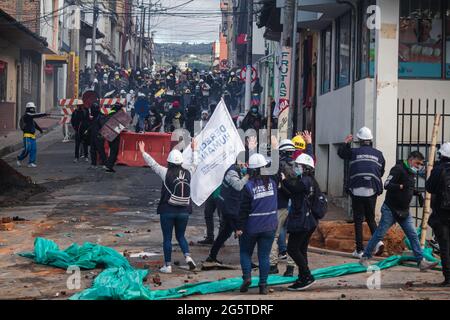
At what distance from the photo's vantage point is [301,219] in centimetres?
1060

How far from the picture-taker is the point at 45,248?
483 inches

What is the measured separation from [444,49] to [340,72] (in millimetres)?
3436

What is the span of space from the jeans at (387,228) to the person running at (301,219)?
1.75m

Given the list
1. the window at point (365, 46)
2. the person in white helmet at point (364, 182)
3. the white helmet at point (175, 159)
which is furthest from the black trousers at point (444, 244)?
the window at point (365, 46)

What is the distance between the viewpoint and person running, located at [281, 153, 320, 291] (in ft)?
34.7

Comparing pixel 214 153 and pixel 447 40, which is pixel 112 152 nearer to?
pixel 447 40

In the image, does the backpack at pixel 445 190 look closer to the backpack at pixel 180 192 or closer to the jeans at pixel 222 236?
the jeans at pixel 222 236

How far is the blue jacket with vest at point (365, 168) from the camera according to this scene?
1316cm

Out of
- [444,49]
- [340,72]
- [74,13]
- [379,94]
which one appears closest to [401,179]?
[379,94]

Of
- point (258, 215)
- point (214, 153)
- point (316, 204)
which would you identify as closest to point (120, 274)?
point (258, 215)

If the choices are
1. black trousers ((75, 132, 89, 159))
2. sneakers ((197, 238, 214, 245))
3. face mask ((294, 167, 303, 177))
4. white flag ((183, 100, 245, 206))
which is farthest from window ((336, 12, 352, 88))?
black trousers ((75, 132, 89, 159))

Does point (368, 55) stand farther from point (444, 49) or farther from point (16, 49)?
point (16, 49)

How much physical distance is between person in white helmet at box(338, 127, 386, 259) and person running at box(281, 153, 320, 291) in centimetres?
251

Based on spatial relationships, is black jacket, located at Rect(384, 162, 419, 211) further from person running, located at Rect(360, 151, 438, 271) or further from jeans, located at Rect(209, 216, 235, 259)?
jeans, located at Rect(209, 216, 235, 259)
